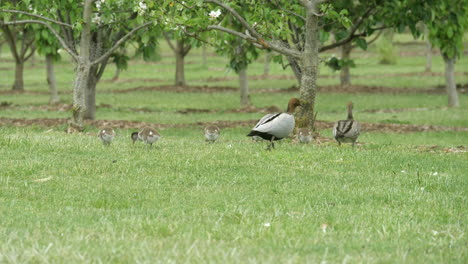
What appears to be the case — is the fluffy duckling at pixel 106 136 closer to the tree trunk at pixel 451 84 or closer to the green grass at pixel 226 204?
the green grass at pixel 226 204

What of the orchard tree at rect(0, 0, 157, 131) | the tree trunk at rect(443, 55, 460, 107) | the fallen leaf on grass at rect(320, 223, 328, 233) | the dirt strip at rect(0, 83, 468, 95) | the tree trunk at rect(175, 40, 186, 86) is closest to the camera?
the fallen leaf on grass at rect(320, 223, 328, 233)

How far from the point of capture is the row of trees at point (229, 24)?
18.9m

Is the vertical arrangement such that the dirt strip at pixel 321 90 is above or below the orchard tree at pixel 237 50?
below

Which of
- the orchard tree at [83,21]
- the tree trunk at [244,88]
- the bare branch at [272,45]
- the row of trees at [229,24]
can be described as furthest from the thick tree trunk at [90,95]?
the tree trunk at [244,88]

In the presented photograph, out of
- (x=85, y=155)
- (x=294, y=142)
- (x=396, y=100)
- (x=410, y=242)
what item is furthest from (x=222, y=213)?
(x=396, y=100)

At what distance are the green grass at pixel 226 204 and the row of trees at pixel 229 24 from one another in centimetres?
447

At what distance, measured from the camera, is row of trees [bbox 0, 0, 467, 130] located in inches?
744

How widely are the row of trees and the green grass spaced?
4.47 m

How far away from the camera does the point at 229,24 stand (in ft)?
84.7

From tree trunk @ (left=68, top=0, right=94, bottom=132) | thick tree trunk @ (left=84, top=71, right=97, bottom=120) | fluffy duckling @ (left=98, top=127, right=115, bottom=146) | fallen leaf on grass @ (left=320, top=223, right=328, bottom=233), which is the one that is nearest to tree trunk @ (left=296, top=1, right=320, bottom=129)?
fluffy duckling @ (left=98, top=127, right=115, bottom=146)

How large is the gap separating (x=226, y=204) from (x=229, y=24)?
1680cm

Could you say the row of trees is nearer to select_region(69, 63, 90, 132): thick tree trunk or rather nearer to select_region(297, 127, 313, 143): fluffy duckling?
select_region(69, 63, 90, 132): thick tree trunk

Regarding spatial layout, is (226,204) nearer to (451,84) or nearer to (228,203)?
(228,203)

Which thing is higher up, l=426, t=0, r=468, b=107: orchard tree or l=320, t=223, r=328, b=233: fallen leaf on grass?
l=426, t=0, r=468, b=107: orchard tree
